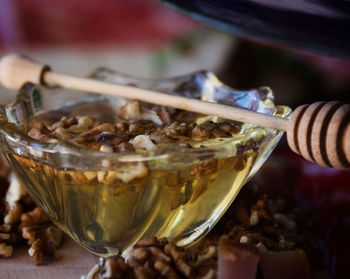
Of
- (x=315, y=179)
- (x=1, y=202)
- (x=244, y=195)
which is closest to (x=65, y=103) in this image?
(x=1, y=202)

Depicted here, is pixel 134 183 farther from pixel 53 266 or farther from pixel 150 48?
pixel 150 48

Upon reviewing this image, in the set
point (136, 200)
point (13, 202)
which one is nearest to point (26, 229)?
point (13, 202)

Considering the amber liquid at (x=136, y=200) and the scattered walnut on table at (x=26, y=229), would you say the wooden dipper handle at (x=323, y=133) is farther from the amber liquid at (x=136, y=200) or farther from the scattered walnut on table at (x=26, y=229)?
the scattered walnut on table at (x=26, y=229)

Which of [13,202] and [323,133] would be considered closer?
[323,133]

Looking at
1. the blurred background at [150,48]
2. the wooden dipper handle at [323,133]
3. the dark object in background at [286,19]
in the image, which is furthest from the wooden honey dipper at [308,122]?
the blurred background at [150,48]

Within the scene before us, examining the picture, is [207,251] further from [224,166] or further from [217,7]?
[217,7]

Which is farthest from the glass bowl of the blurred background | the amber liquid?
the blurred background

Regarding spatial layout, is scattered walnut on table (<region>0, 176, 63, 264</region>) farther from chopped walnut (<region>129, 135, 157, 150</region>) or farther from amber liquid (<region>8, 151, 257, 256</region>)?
chopped walnut (<region>129, 135, 157, 150</region>)
